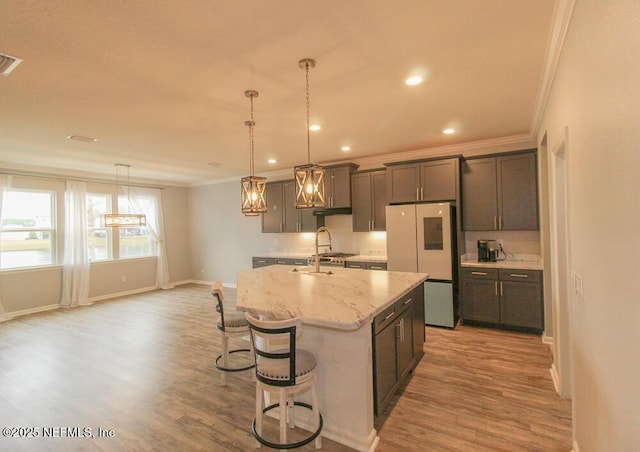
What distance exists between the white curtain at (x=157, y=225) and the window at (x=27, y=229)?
1784 mm

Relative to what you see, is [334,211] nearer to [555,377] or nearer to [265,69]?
[265,69]

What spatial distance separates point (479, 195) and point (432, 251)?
1.07 meters

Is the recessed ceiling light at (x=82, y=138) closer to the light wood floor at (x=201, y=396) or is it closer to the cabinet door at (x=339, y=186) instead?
the light wood floor at (x=201, y=396)

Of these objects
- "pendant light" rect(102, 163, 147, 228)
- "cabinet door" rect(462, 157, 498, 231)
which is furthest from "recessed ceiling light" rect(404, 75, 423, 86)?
"pendant light" rect(102, 163, 147, 228)

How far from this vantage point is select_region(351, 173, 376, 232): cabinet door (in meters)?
5.37

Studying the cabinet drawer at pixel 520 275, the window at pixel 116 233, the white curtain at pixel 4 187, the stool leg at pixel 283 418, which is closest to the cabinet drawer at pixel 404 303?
the stool leg at pixel 283 418

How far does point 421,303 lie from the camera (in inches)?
132

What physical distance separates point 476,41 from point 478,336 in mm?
3413

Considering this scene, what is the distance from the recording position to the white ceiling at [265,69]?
1.82 meters

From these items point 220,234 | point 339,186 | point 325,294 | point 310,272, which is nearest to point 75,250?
point 220,234

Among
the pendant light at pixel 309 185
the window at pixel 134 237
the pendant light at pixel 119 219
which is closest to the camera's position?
the pendant light at pixel 309 185

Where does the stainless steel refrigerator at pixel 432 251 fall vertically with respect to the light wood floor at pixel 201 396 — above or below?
above

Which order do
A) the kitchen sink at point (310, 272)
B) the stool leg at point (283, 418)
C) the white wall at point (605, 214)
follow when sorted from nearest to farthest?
the white wall at point (605, 214) → the stool leg at point (283, 418) → the kitchen sink at point (310, 272)

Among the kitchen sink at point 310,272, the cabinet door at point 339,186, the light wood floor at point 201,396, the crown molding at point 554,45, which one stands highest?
the crown molding at point 554,45
